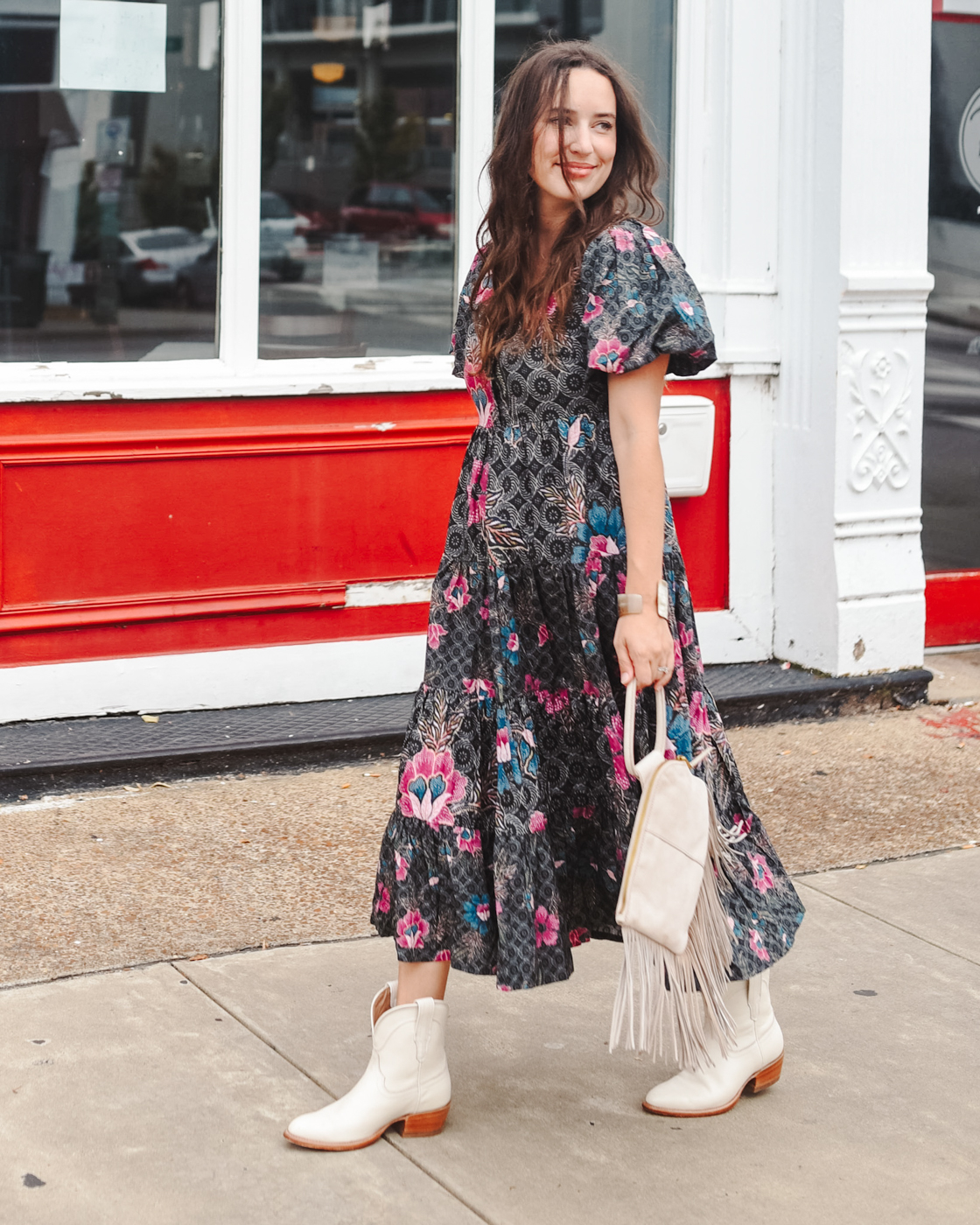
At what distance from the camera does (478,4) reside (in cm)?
572

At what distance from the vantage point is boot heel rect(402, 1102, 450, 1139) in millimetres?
3020

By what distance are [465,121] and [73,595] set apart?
2115 millimetres

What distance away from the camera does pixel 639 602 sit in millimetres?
Result: 2914

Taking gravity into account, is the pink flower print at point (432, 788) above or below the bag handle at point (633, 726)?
below

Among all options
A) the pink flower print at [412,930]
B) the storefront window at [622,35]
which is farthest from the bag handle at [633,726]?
the storefront window at [622,35]

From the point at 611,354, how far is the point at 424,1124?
1.41 m

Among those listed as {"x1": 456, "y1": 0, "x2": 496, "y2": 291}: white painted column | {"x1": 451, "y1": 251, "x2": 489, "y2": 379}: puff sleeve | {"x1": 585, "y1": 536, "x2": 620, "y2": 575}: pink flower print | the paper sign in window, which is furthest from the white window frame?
{"x1": 585, "y1": 536, "x2": 620, "y2": 575}: pink flower print

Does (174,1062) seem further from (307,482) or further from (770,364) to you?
(770,364)

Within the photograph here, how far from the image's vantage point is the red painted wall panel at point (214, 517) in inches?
203

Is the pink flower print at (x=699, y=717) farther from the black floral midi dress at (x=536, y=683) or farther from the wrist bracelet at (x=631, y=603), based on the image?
the wrist bracelet at (x=631, y=603)

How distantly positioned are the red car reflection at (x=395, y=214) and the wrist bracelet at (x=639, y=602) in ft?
10.6

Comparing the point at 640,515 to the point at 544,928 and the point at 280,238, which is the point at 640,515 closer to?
the point at 544,928

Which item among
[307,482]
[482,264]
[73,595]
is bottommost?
[73,595]

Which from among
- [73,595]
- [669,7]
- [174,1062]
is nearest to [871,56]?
[669,7]
